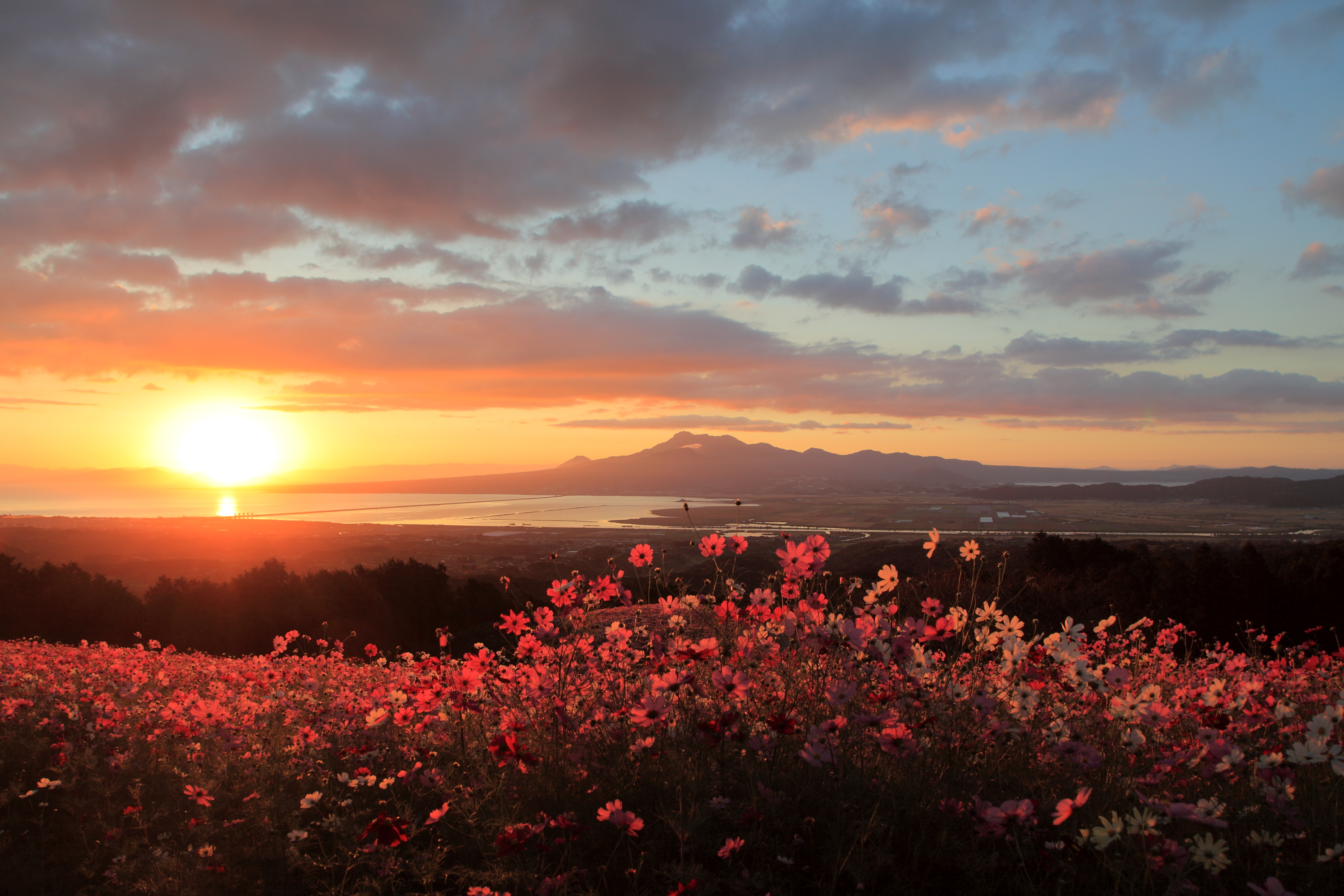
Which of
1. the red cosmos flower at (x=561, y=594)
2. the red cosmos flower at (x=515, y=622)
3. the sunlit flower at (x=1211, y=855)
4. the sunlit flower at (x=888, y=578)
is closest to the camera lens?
the sunlit flower at (x=1211, y=855)

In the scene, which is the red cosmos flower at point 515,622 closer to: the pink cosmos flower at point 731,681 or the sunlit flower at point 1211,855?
the pink cosmos flower at point 731,681

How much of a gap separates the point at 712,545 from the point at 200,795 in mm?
3082

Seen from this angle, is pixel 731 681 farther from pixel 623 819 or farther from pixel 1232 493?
pixel 1232 493

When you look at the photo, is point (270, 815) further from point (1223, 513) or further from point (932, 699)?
point (1223, 513)

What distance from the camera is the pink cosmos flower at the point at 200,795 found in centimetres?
356

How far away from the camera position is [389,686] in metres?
5.62

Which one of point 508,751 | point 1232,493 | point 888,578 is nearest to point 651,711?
point 508,751

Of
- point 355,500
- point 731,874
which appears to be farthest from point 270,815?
point 355,500

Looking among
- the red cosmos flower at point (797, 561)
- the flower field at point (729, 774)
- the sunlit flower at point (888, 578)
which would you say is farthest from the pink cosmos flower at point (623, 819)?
the sunlit flower at point (888, 578)

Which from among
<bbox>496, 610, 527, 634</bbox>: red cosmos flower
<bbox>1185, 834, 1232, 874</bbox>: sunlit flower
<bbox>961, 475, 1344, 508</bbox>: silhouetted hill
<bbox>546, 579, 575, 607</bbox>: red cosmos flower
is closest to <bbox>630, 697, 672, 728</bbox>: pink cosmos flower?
<bbox>546, 579, 575, 607</bbox>: red cosmos flower

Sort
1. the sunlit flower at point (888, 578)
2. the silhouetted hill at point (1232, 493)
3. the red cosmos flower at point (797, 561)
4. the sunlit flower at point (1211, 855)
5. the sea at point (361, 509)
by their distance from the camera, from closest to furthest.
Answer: the sunlit flower at point (1211, 855) < the red cosmos flower at point (797, 561) < the sunlit flower at point (888, 578) < the sea at point (361, 509) < the silhouetted hill at point (1232, 493)

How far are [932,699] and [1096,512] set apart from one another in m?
156

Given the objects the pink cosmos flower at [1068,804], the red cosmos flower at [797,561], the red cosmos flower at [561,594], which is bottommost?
the pink cosmos flower at [1068,804]

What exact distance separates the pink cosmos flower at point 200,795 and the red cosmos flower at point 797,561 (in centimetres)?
313
